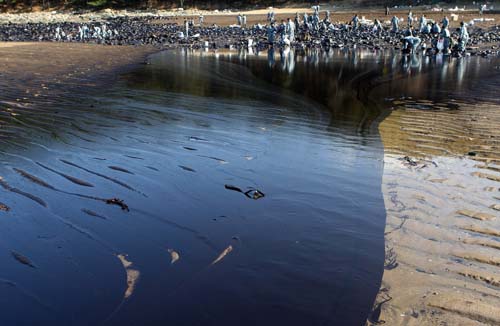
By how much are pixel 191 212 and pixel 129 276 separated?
1.69 metres

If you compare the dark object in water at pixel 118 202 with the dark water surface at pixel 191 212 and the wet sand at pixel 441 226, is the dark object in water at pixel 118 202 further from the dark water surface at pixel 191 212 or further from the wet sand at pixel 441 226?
the wet sand at pixel 441 226

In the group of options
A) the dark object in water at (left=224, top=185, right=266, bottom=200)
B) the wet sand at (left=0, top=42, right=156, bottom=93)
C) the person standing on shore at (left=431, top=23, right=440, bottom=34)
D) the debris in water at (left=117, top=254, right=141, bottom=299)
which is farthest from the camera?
the person standing on shore at (left=431, top=23, right=440, bottom=34)

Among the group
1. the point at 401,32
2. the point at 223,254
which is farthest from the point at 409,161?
the point at 401,32

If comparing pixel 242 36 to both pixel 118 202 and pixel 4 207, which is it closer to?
pixel 118 202

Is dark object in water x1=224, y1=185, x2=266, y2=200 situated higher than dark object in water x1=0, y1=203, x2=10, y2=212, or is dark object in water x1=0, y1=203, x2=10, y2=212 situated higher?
dark object in water x1=224, y1=185, x2=266, y2=200

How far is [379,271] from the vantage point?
5.33 meters

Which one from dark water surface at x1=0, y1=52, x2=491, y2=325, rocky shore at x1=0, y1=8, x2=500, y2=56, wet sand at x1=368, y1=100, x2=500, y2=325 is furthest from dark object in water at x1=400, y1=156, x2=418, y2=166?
rocky shore at x1=0, y1=8, x2=500, y2=56

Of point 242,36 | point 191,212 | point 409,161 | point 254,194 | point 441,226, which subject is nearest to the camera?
point 441,226

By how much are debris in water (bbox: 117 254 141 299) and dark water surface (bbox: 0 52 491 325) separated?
54 millimetres

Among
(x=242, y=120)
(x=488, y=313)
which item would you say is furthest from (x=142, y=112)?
(x=488, y=313)

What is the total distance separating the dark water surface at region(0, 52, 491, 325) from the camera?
481 cm

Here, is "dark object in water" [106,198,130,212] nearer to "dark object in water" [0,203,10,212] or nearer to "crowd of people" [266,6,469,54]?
"dark object in water" [0,203,10,212]

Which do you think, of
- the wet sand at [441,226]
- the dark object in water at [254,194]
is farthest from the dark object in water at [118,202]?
the wet sand at [441,226]

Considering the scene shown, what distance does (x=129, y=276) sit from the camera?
17.1 ft
